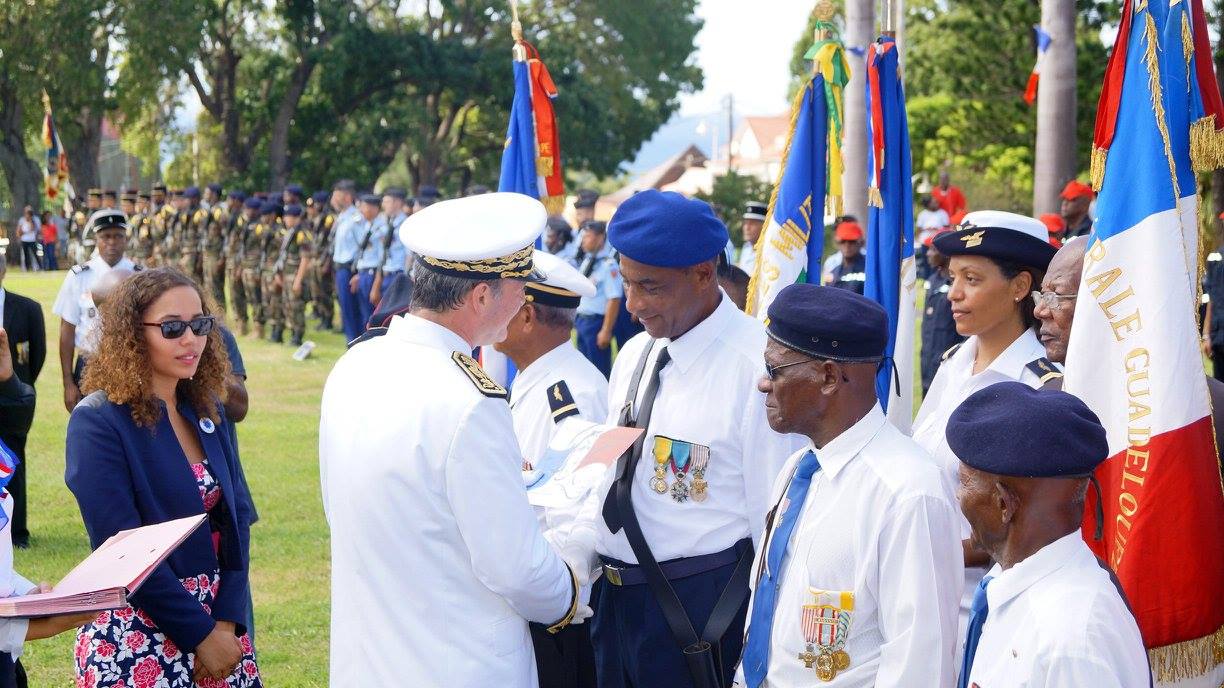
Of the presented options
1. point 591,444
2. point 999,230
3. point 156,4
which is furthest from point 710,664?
point 156,4

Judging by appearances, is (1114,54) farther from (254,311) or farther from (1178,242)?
(254,311)

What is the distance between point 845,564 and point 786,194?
3590 mm

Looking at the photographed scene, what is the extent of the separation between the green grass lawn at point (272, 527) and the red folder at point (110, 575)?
263 centimetres

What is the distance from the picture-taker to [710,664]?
354cm

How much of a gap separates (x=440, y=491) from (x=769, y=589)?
2.55 ft

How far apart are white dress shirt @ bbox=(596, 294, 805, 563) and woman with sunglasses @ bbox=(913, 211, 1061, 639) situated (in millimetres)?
652

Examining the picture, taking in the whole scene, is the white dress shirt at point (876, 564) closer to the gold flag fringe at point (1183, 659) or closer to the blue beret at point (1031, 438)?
the blue beret at point (1031, 438)

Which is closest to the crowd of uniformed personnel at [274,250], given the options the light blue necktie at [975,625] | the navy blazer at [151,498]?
the navy blazer at [151,498]

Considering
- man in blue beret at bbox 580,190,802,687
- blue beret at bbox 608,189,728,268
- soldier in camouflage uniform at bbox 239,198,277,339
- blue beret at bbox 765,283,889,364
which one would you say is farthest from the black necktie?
soldier in camouflage uniform at bbox 239,198,277,339

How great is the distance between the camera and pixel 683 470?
3598 millimetres

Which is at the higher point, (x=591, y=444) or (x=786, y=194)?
(x=786, y=194)

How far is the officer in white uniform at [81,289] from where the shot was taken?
28.9 feet

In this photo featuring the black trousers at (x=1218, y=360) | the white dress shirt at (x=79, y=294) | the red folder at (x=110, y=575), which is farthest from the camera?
the black trousers at (x=1218, y=360)

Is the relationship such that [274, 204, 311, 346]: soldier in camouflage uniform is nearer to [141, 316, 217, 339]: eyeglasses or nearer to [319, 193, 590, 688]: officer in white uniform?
[141, 316, 217, 339]: eyeglasses
